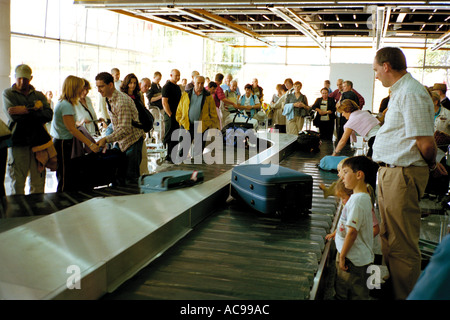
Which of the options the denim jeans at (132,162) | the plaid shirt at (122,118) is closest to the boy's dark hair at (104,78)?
the plaid shirt at (122,118)

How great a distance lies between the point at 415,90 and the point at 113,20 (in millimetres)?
13756

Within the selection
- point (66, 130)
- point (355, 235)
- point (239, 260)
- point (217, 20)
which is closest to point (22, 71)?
point (66, 130)

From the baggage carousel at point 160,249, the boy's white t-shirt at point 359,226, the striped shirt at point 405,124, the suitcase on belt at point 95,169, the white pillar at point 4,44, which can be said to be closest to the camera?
the baggage carousel at point 160,249

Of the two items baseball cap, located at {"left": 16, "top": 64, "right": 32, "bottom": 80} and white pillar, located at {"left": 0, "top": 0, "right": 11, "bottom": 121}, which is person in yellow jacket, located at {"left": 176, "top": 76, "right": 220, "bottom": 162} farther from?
white pillar, located at {"left": 0, "top": 0, "right": 11, "bottom": 121}

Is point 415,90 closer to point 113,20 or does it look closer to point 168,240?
point 168,240

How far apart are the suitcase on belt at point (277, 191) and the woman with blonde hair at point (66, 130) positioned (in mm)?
2002

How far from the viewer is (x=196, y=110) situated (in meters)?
7.97

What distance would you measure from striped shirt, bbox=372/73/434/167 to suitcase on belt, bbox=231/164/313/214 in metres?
0.74

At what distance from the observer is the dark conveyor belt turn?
7.73 ft

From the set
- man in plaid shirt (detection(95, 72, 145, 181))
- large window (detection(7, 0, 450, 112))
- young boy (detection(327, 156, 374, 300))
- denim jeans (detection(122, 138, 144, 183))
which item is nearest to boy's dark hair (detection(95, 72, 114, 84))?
man in plaid shirt (detection(95, 72, 145, 181))

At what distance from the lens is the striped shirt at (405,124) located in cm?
305

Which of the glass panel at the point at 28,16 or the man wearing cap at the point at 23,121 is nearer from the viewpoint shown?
the man wearing cap at the point at 23,121

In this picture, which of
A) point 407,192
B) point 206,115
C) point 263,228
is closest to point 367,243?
point 407,192

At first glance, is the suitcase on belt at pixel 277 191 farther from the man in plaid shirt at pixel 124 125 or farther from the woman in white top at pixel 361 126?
the woman in white top at pixel 361 126
